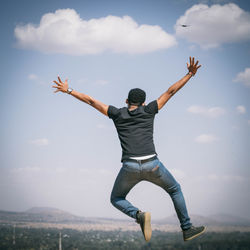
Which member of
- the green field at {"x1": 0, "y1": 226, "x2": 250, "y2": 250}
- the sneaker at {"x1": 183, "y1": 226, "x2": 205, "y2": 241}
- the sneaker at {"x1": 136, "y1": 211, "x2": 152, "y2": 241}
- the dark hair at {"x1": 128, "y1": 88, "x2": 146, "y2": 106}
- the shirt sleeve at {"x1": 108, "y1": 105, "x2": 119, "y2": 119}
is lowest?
the green field at {"x1": 0, "y1": 226, "x2": 250, "y2": 250}

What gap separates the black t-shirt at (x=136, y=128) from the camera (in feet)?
22.5

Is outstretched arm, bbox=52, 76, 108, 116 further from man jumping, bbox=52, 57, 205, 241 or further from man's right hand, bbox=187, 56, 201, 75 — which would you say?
man's right hand, bbox=187, 56, 201, 75

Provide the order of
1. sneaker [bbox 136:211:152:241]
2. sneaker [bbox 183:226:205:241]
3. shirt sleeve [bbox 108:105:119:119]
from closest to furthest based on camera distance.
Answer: sneaker [bbox 136:211:152:241]
shirt sleeve [bbox 108:105:119:119]
sneaker [bbox 183:226:205:241]

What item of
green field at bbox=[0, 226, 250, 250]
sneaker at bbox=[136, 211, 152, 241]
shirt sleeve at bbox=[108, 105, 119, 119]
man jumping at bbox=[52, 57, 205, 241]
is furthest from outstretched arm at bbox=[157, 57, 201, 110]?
green field at bbox=[0, 226, 250, 250]

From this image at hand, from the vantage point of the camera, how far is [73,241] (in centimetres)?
17975

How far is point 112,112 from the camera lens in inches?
279

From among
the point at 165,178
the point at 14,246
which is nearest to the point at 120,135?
the point at 165,178

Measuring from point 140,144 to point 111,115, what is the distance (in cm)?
80

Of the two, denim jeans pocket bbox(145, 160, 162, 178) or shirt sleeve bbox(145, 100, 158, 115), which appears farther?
shirt sleeve bbox(145, 100, 158, 115)

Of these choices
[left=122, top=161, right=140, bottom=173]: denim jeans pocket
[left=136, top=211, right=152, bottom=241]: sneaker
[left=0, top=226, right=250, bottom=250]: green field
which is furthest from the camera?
[left=0, top=226, right=250, bottom=250]: green field

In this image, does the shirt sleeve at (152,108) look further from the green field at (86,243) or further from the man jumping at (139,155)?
the green field at (86,243)

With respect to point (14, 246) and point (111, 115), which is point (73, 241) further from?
point (111, 115)

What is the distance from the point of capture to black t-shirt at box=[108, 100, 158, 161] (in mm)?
6867

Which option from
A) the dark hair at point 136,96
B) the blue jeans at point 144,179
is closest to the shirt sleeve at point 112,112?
the dark hair at point 136,96
